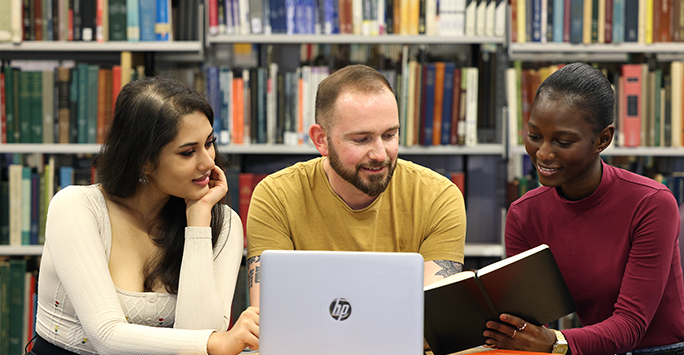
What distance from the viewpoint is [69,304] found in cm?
144

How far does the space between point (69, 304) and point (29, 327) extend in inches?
54.9

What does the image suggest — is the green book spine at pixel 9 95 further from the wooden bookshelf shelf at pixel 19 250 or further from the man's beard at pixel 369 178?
the man's beard at pixel 369 178

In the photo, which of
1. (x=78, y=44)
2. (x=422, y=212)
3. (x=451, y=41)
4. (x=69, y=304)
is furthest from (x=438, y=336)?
(x=78, y=44)

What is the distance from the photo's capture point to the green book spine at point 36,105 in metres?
2.58

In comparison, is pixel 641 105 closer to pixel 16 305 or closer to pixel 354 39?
pixel 354 39

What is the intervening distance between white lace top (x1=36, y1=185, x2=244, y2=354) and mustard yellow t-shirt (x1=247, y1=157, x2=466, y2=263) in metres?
0.16

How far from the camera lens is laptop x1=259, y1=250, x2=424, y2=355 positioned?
1032 millimetres

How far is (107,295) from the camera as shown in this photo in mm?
1342

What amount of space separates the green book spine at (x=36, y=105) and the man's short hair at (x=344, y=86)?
1.44 metres

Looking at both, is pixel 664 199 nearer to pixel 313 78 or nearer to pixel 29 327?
pixel 313 78

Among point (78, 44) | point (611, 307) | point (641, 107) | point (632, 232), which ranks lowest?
point (611, 307)

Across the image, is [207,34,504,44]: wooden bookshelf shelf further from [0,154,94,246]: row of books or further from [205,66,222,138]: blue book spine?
[0,154,94,246]: row of books

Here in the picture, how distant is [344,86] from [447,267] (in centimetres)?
50

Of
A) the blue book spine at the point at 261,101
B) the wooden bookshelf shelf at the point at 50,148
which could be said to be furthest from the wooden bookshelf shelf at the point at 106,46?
the wooden bookshelf shelf at the point at 50,148
